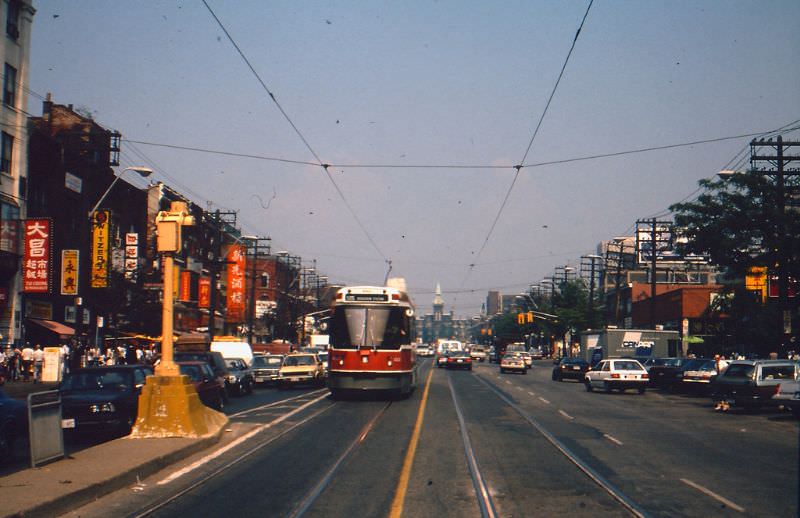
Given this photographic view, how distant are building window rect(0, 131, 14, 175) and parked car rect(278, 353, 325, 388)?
15.9 metres

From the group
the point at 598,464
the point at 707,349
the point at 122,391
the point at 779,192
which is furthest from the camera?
the point at 707,349

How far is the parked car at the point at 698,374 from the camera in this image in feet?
116

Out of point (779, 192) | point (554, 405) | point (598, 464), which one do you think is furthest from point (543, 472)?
point (779, 192)

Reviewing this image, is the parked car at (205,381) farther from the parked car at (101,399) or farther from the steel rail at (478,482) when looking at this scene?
the steel rail at (478,482)

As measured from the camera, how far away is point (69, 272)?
139 feet

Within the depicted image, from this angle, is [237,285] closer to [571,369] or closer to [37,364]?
[571,369]

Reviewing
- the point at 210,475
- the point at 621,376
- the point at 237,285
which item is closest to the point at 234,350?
the point at 621,376

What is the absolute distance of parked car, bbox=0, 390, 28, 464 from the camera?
44.9ft

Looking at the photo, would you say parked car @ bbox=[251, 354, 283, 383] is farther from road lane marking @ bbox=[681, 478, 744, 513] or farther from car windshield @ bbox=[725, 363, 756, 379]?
road lane marking @ bbox=[681, 478, 744, 513]

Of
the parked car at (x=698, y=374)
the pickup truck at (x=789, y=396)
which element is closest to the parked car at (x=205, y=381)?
the pickup truck at (x=789, y=396)

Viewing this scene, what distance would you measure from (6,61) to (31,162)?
523 cm

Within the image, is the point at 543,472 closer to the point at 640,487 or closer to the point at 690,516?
the point at 640,487

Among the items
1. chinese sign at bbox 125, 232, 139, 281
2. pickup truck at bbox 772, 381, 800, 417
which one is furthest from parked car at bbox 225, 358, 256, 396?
chinese sign at bbox 125, 232, 139, 281

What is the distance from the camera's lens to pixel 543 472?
1265 cm
